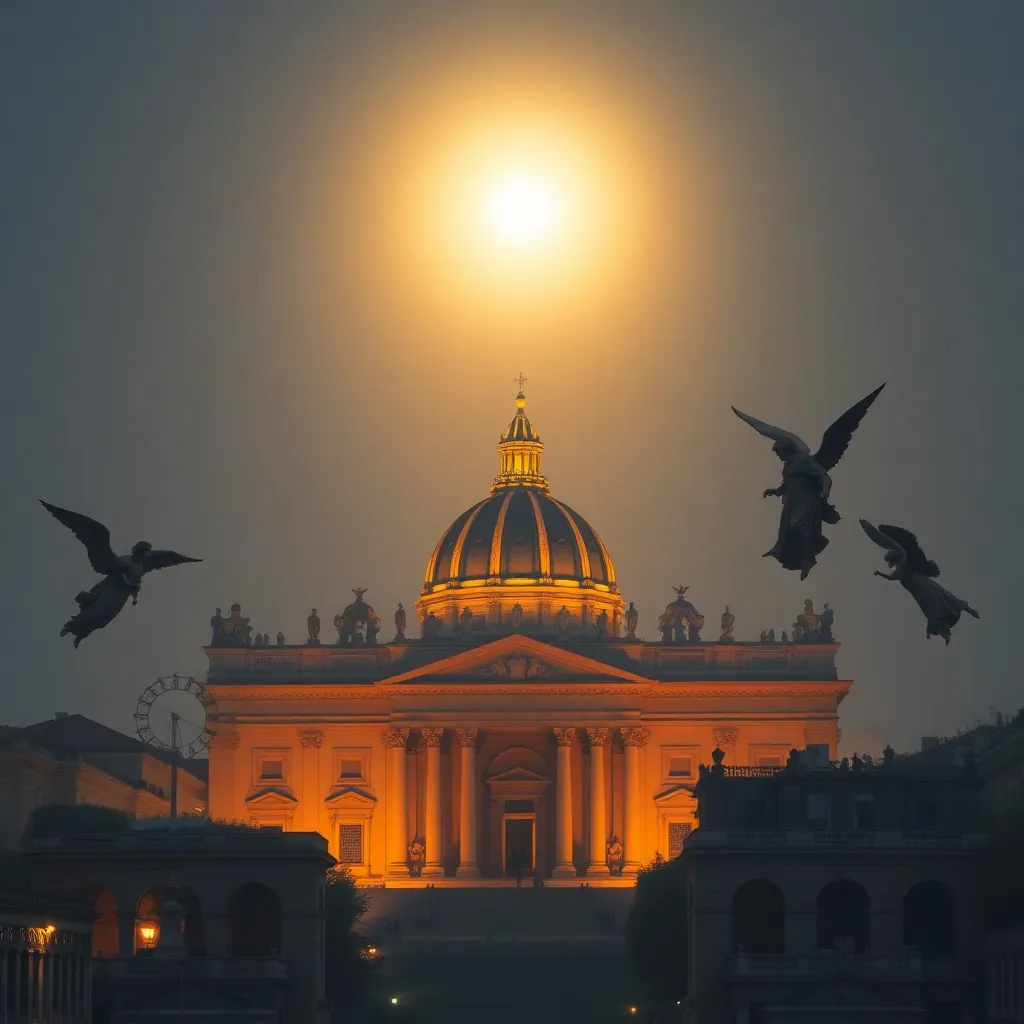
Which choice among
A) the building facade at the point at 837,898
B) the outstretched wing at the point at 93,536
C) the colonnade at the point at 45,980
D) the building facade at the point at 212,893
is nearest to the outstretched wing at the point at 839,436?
the outstretched wing at the point at 93,536

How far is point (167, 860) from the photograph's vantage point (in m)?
136

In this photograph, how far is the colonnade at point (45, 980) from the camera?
112500 millimetres

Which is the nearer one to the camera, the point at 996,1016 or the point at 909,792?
the point at 996,1016

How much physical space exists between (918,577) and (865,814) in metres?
62.3

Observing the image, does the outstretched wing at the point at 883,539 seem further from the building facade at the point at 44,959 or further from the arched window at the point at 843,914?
the arched window at the point at 843,914

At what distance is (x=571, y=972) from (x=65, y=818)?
73.0ft

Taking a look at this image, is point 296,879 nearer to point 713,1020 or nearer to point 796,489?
point 713,1020

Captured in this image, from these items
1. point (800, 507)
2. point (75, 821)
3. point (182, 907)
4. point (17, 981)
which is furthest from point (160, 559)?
point (75, 821)

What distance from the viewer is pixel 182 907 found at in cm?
13400

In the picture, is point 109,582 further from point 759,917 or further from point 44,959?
point 759,917

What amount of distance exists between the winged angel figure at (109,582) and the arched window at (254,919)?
181 ft

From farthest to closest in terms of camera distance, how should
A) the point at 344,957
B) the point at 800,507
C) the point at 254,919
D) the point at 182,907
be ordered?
the point at 344,957, the point at 254,919, the point at 182,907, the point at 800,507

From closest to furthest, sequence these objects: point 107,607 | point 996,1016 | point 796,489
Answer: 1. point 796,489
2. point 107,607
3. point 996,1016

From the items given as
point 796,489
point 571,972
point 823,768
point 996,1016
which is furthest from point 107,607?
point 571,972
